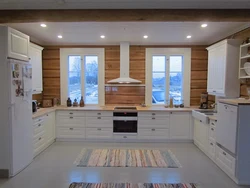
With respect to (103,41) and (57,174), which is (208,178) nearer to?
(57,174)

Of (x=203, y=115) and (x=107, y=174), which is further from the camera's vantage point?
(x=203, y=115)

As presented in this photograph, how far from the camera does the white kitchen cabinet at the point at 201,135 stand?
3.93 m

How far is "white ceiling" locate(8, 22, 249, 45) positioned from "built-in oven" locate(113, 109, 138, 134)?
187 centimetres

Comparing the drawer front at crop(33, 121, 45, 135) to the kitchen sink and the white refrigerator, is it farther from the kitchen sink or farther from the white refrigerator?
the kitchen sink

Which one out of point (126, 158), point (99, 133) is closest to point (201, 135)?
point (126, 158)

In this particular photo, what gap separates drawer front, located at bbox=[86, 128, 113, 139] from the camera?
4.76 metres

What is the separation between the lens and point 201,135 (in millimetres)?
4172

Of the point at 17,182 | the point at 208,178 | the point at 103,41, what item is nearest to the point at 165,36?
the point at 103,41

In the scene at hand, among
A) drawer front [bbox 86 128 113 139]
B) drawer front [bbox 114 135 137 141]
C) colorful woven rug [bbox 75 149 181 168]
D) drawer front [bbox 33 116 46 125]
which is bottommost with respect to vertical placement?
colorful woven rug [bbox 75 149 181 168]

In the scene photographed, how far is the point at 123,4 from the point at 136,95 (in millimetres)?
2968

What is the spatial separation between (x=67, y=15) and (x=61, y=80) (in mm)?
2757

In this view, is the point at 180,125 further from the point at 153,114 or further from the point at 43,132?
the point at 43,132

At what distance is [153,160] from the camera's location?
12.0 ft

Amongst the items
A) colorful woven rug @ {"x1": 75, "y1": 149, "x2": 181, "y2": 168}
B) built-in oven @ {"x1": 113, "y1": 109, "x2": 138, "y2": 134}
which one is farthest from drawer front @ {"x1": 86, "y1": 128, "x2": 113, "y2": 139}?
colorful woven rug @ {"x1": 75, "y1": 149, "x2": 181, "y2": 168}
